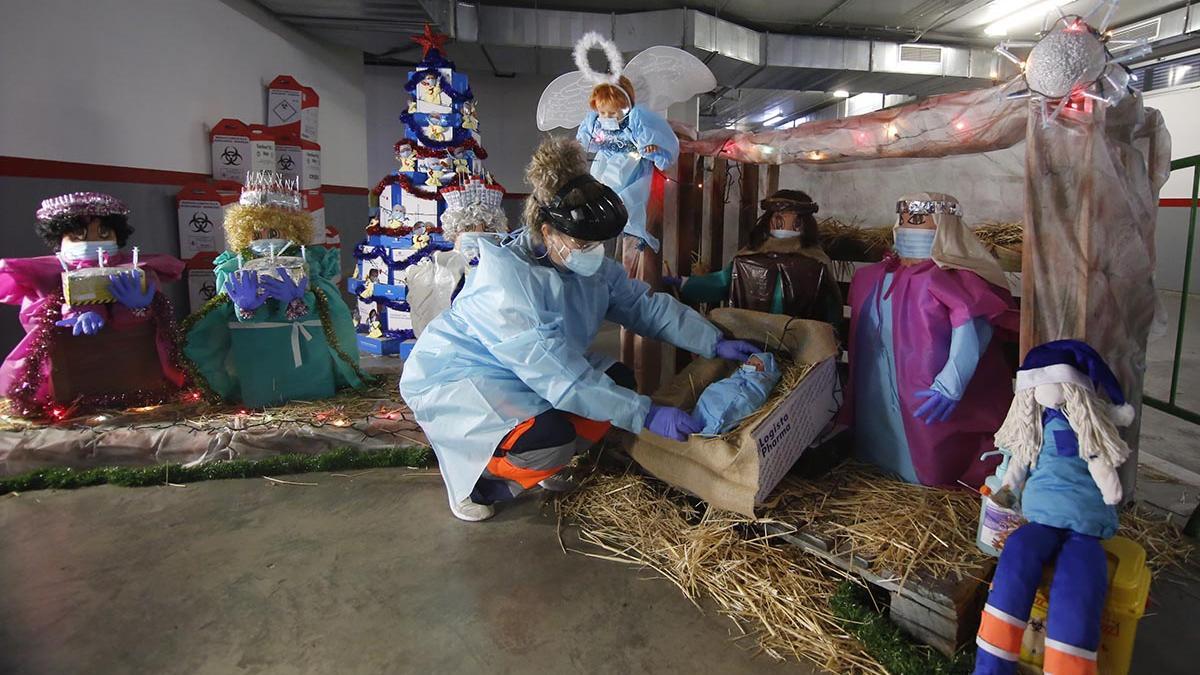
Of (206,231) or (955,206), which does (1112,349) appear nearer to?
(955,206)

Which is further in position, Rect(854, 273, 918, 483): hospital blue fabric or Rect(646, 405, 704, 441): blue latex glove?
Rect(854, 273, 918, 483): hospital blue fabric

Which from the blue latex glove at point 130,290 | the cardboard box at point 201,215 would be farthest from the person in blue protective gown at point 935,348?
the cardboard box at point 201,215

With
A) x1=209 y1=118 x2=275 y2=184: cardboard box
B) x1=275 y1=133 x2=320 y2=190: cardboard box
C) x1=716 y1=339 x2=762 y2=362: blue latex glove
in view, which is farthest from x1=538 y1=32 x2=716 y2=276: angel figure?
x1=275 y1=133 x2=320 y2=190: cardboard box

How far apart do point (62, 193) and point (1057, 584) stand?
17.9 feet

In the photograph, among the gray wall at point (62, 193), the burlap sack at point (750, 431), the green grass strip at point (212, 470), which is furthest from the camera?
the gray wall at point (62, 193)

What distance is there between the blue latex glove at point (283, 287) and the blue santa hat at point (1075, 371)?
3.41 meters

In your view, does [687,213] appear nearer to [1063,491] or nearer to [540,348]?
[540,348]

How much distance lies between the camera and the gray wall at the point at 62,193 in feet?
13.2

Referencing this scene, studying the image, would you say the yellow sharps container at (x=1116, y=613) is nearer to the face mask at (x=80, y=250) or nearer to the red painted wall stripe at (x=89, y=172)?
the face mask at (x=80, y=250)

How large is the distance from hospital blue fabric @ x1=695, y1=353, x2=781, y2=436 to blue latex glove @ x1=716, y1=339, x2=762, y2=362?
202 mm

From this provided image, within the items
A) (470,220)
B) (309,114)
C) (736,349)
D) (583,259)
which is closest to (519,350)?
(583,259)

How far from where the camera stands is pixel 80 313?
11.4 ft

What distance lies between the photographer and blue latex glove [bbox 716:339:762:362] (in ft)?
8.78

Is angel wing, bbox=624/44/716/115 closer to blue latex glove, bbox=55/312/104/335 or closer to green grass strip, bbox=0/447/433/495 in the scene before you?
green grass strip, bbox=0/447/433/495
